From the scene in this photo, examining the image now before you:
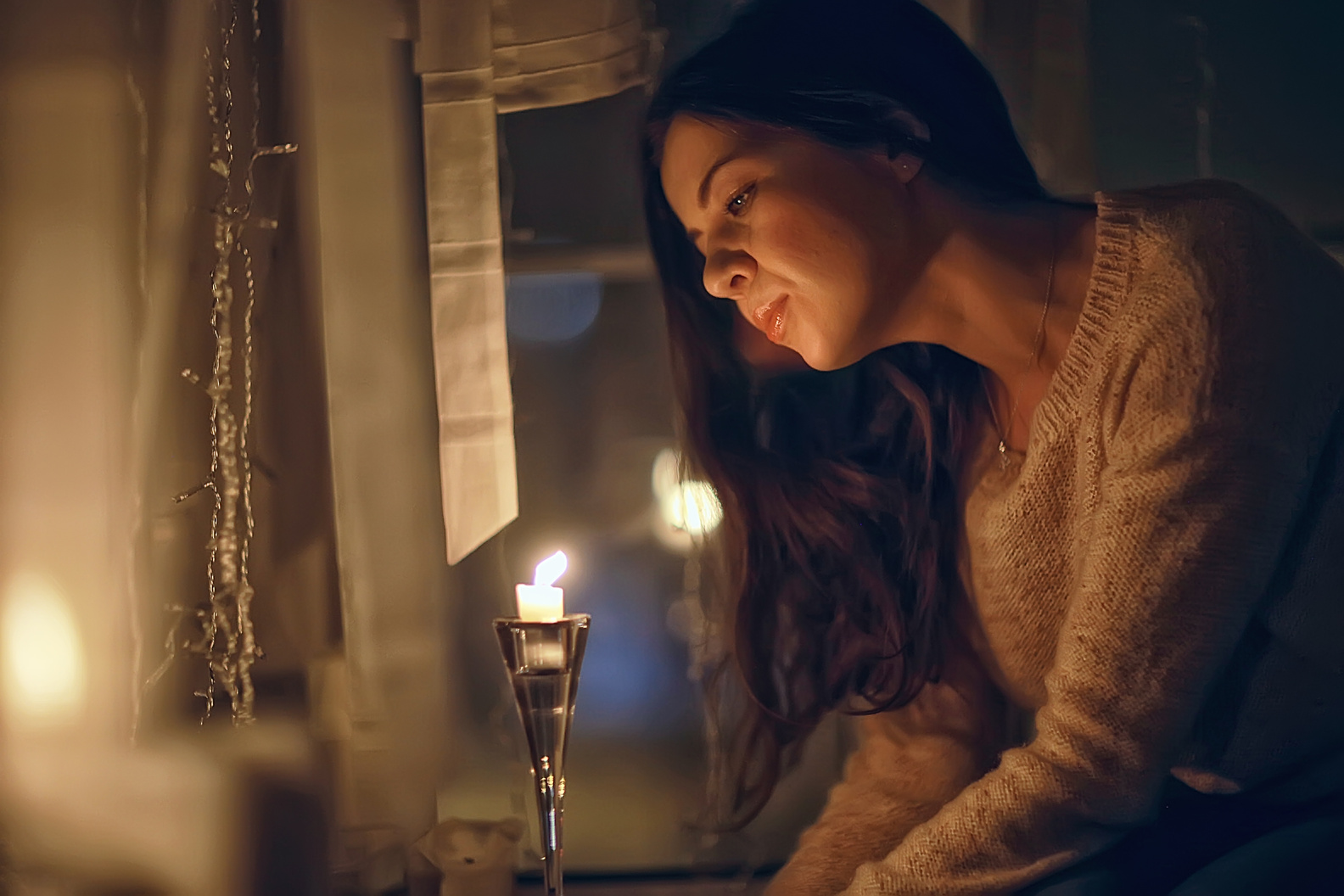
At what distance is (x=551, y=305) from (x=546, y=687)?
0.41 metres

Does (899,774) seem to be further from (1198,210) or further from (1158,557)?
(1198,210)

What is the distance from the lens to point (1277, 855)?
0.97m

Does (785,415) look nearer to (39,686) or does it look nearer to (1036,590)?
(1036,590)

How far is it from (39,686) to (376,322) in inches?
22.6

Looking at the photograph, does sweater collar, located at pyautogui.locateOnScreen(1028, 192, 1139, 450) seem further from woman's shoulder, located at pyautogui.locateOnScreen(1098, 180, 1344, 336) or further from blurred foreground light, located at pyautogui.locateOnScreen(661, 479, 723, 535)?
blurred foreground light, located at pyautogui.locateOnScreen(661, 479, 723, 535)

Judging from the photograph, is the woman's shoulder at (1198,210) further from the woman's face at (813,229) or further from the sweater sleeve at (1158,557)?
the woman's face at (813,229)

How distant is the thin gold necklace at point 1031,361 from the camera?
41.1 inches

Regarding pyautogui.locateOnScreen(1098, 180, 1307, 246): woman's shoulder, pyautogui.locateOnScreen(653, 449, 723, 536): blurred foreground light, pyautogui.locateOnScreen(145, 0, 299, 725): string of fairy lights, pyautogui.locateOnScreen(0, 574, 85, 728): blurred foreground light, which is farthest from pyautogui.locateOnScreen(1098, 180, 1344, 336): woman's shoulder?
pyautogui.locateOnScreen(0, 574, 85, 728): blurred foreground light

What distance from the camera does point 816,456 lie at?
114 centimetres

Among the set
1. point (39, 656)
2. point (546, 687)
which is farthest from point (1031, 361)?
point (39, 656)

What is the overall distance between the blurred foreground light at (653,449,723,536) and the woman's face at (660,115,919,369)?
0.19m

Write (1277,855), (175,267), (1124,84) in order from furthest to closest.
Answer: (175,267) < (1124,84) < (1277,855)

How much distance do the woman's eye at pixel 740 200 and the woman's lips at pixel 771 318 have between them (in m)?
0.10

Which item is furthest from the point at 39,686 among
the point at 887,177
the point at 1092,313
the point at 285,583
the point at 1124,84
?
the point at 1124,84
